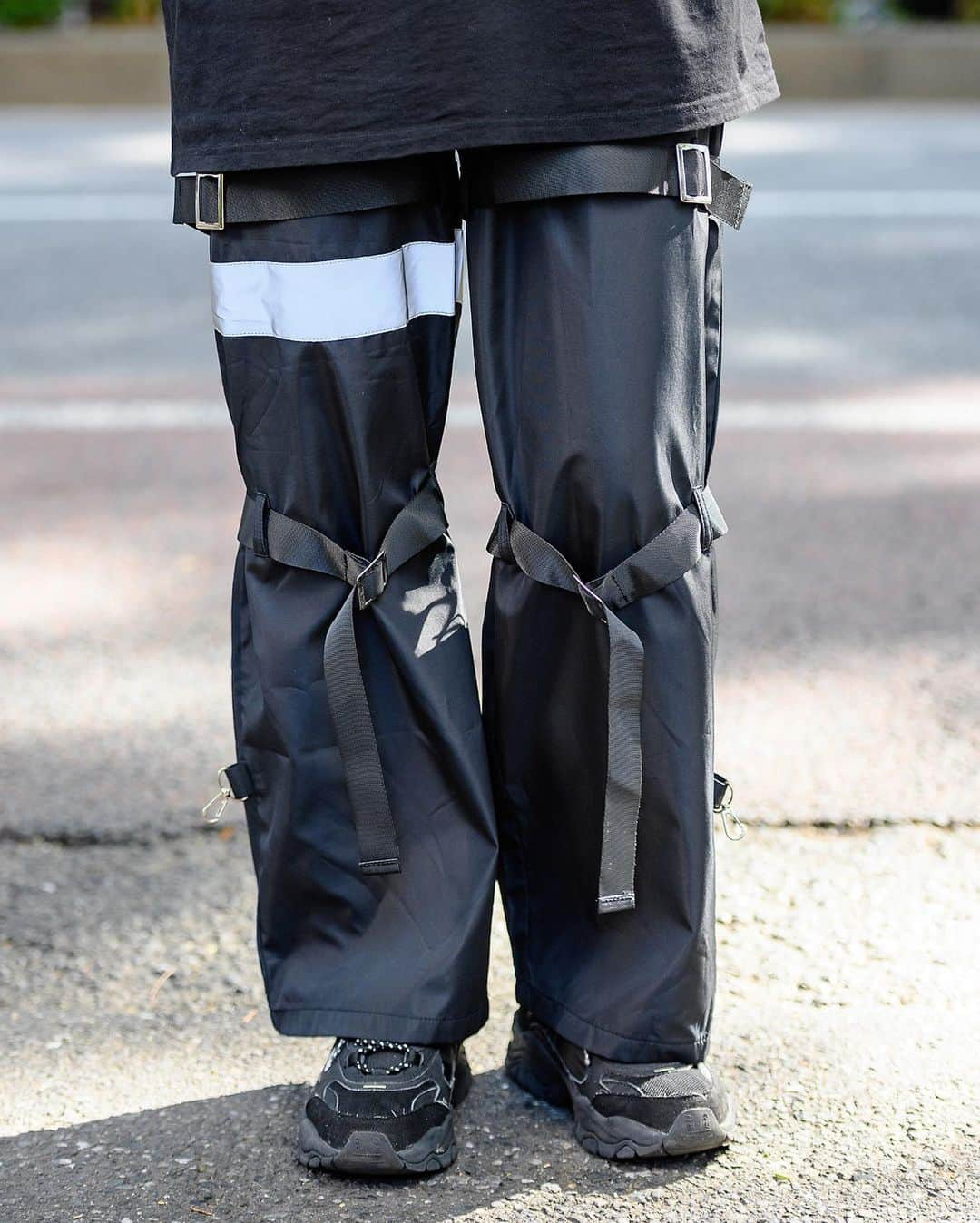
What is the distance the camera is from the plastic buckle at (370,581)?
156cm

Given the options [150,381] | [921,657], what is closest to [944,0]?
[150,381]

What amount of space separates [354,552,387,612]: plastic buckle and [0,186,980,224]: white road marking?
5.85 m

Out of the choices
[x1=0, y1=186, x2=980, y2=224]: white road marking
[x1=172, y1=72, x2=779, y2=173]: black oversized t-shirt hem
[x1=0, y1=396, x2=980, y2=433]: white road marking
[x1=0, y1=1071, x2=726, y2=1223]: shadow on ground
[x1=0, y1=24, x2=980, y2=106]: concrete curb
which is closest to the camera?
[x1=172, y1=72, x2=779, y2=173]: black oversized t-shirt hem

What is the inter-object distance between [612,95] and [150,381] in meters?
3.65

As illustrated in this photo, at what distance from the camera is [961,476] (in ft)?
12.8

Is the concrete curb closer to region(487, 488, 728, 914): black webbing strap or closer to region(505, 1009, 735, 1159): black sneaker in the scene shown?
region(487, 488, 728, 914): black webbing strap

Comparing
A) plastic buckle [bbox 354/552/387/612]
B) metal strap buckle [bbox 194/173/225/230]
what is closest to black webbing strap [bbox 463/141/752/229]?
metal strap buckle [bbox 194/173/225/230]

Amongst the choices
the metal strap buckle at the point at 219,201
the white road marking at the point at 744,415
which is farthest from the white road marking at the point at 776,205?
the metal strap buckle at the point at 219,201

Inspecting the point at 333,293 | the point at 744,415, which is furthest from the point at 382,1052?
the point at 744,415

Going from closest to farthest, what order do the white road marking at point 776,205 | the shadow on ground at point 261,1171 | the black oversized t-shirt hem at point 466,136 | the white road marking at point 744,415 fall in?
the black oversized t-shirt hem at point 466,136
the shadow on ground at point 261,1171
the white road marking at point 744,415
the white road marking at point 776,205

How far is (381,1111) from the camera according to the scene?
62.9 inches

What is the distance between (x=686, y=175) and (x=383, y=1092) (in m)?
0.97

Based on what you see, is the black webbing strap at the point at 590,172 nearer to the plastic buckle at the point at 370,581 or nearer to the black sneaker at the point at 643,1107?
the plastic buckle at the point at 370,581

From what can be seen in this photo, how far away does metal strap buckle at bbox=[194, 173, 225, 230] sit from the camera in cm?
150
